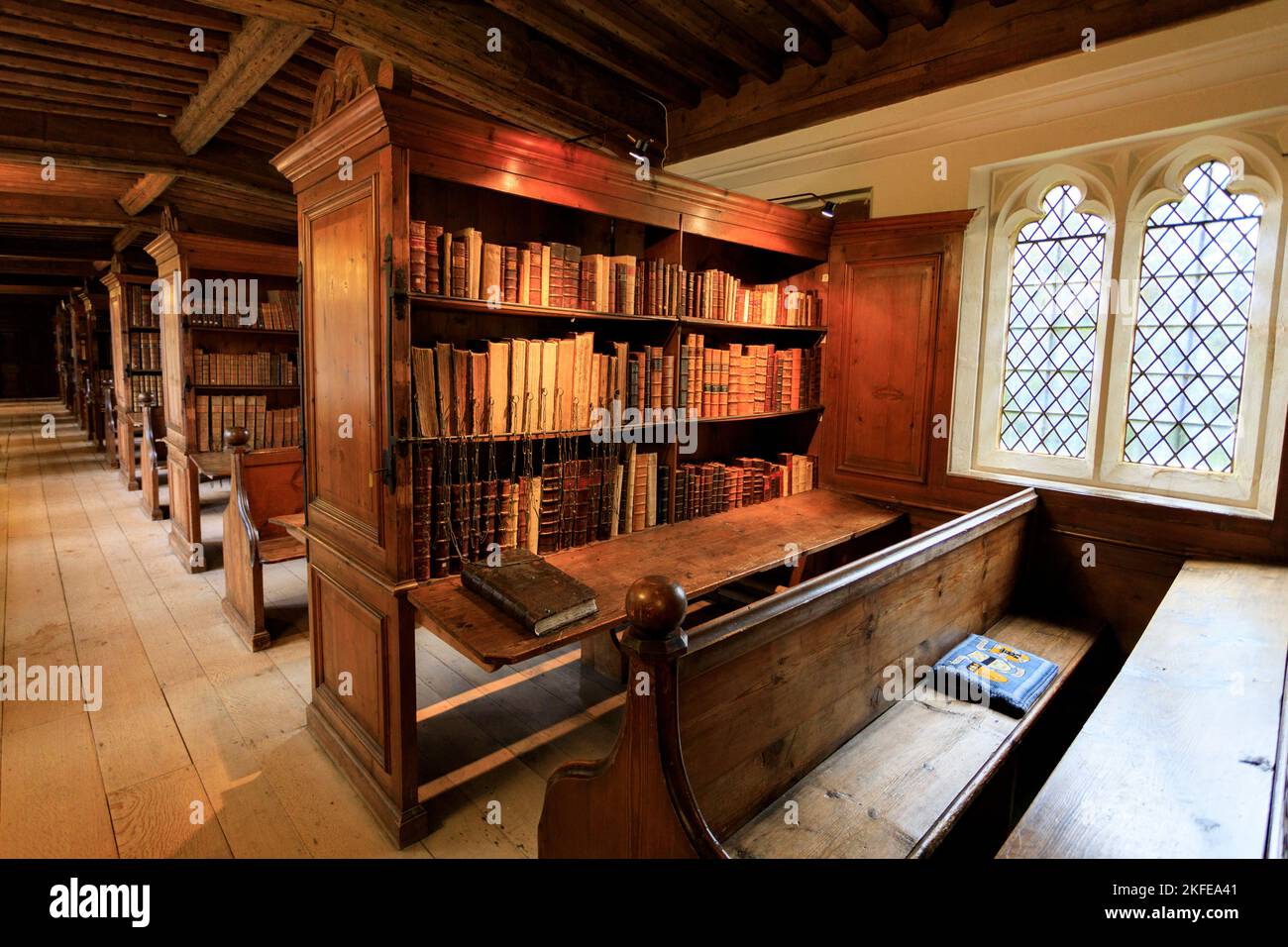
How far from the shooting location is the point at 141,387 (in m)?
6.97

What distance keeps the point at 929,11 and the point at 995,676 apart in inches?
116

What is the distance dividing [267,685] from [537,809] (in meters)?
1.62

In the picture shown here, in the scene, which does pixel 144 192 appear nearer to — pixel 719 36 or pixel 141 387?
pixel 141 387

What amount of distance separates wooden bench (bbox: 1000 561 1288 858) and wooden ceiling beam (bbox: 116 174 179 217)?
6464mm

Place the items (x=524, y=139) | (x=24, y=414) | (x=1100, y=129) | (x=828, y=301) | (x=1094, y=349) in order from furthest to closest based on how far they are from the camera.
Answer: (x=24, y=414)
(x=828, y=301)
(x=1094, y=349)
(x=1100, y=129)
(x=524, y=139)

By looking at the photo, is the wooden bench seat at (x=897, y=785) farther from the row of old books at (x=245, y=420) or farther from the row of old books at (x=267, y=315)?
the row of old books at (x=267, y=315)

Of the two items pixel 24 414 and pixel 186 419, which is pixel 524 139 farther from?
pixel 24 414

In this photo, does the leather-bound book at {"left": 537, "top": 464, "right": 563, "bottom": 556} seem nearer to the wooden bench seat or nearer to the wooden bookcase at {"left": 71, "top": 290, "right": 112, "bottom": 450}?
the wooden bench seat

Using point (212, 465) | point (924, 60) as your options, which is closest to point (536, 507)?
point (924, 60)

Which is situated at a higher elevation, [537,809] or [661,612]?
[661,612]

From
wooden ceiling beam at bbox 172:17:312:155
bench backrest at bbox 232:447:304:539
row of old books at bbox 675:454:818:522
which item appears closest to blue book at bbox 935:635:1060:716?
row of old books at bbox 675:454:818:522

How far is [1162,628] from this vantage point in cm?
219

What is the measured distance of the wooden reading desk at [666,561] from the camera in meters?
1.93
